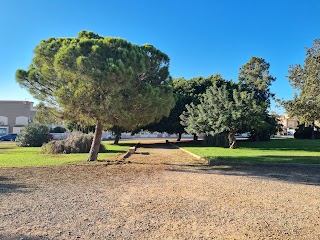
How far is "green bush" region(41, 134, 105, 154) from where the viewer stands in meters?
20.8

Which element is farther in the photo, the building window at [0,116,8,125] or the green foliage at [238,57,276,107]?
the building window at [0,116,8,125]

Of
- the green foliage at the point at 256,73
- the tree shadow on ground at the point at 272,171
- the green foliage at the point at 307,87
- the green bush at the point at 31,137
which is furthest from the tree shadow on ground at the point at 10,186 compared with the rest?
the green foliage at the point at 256,73

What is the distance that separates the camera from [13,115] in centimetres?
6481

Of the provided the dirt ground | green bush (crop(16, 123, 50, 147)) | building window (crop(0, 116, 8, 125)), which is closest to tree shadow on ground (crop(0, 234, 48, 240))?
the dirt ground

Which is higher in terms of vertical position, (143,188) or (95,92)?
(95,92)

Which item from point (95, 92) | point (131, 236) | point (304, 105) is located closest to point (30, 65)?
point (95, 92)

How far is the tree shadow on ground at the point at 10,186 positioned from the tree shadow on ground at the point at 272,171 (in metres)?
5.83

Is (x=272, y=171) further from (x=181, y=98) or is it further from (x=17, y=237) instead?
(x=181, y=98)

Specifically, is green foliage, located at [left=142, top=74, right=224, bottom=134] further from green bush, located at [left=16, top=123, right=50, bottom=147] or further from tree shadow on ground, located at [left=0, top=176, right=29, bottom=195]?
Result: tree shadow on ground, located at [left=0, top=176, right=29, bottom=195]

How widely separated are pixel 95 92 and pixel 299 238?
9.98 m

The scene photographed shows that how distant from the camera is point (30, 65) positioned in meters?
14.5

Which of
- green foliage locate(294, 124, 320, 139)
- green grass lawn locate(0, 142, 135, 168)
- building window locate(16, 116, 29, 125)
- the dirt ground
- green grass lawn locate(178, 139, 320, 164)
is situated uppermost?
building window locate(16, 116, 29, 125)

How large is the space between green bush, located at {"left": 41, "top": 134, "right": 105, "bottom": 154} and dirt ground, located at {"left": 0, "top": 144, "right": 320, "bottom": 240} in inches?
409

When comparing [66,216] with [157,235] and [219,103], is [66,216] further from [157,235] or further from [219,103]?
[219,103]
